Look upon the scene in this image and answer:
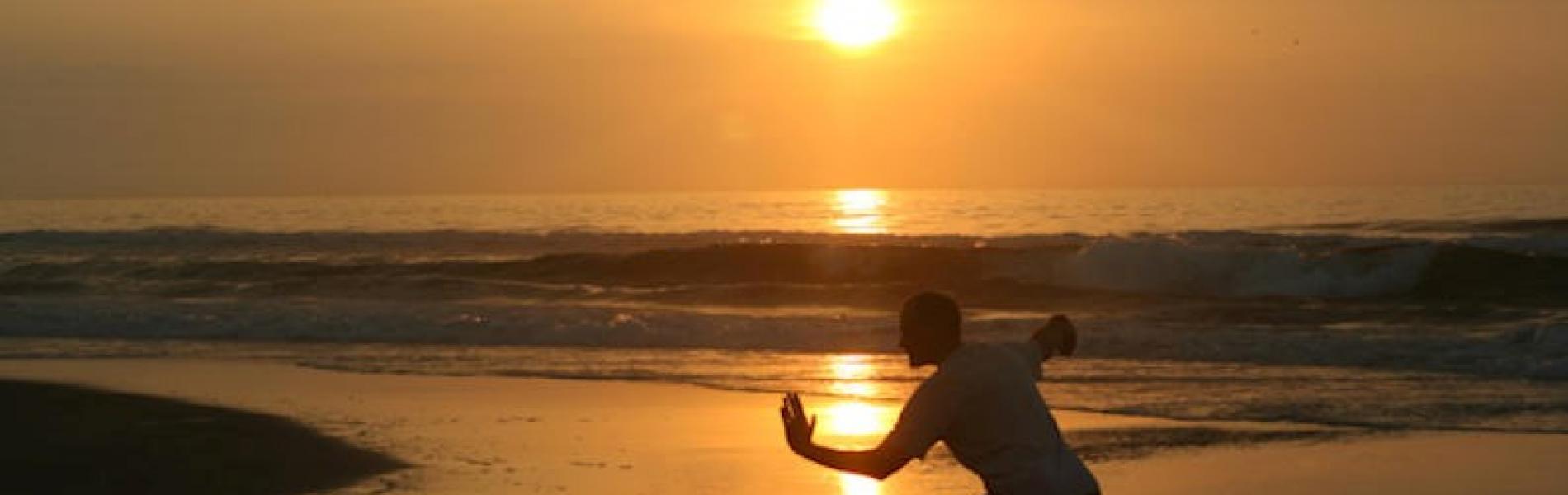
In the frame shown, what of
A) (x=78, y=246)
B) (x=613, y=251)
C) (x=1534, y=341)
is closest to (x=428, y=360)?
(x=1534, y=341)

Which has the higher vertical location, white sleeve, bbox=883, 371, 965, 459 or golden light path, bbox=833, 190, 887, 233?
golden light path, bbox=833, 190, 887, 233

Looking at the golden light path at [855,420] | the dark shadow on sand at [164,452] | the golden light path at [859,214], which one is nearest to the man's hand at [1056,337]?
the golden light path at [855,420]

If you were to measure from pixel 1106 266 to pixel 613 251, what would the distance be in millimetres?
10378

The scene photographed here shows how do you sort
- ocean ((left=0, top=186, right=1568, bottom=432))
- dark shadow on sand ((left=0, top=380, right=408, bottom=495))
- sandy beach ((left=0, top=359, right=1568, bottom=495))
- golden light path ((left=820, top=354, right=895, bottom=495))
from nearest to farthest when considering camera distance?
golden light path ((left=820, top=354, right=895, bottom=495)) < sandy beach ((left=0, top=359, right=1568, bottom=495)) < dark shadow on sand ((left=0, top=380, right=408, bottom=495)) < ocean ((left=0, top=186, right=1568, bottom=432))

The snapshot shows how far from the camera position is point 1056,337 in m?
6.13

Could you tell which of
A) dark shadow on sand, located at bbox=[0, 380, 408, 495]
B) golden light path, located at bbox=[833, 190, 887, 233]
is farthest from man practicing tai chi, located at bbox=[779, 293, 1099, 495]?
golden light path, located at bbox=[833, 190, 887, 233]

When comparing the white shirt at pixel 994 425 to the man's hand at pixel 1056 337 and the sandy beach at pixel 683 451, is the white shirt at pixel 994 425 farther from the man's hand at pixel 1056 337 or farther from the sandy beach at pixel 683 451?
the sandy beach at pixel 683 451

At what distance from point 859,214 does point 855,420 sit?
48877 mm

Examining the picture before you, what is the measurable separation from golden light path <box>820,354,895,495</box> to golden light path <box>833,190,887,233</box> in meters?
30.5

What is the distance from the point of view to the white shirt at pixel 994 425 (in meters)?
5.71

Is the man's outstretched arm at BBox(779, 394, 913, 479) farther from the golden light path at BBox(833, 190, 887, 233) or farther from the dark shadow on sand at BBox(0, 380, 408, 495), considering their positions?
the golden light path at BBox(833, 190, 887, 233)

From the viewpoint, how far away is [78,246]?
48062 mm

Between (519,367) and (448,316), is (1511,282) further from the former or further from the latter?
(519,367)

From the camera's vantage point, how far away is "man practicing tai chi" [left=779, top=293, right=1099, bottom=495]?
5707 millimetres
